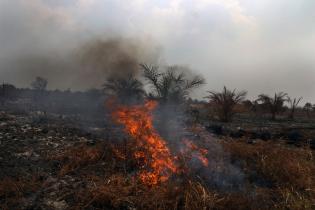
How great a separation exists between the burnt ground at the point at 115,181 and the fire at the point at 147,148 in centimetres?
40

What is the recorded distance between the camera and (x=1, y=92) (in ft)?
129

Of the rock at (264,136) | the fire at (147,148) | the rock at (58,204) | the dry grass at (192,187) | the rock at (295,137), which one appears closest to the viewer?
the rock at (58,204)

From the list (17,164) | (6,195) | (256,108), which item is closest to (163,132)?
(17,164)

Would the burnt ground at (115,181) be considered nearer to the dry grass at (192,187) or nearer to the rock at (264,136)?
the dry grass at (192,187)

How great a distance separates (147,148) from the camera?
37.6 ft

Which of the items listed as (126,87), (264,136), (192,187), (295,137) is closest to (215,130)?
(264,136)

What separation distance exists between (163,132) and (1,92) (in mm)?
30511

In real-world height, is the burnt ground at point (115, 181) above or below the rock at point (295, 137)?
below

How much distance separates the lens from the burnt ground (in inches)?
334

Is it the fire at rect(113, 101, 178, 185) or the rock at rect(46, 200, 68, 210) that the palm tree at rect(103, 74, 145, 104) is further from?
the rock at rect(46, 200, 68, 210)

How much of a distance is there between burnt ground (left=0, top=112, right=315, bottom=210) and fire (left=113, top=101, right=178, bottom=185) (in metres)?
0.40

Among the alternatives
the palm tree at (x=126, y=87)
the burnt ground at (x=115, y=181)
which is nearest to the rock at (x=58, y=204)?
the burnt ground at (x=115, y=181)

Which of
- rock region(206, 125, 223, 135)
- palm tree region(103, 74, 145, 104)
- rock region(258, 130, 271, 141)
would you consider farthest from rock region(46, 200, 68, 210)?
palm tree region(103, 74, 145, 104)

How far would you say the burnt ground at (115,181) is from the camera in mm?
8476
